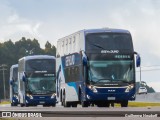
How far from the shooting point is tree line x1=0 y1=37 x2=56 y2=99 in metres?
167

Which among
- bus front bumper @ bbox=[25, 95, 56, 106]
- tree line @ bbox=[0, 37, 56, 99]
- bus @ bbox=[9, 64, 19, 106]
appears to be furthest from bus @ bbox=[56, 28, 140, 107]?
tree line @ bbox=[0, 37, 56, 99]

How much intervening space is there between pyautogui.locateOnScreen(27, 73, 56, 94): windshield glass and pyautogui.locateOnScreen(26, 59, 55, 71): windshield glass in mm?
459

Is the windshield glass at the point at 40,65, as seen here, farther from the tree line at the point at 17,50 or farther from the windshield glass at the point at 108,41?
Result: the tree line at the point at 17,50

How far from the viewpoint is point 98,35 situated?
122 feet

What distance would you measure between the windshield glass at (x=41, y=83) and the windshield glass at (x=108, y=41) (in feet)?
47.1

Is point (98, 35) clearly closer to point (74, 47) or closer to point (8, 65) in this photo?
point (74, 47)

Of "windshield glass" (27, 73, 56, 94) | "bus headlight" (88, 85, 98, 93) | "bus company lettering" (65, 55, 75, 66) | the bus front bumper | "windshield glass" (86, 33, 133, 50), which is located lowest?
the bus front bumper

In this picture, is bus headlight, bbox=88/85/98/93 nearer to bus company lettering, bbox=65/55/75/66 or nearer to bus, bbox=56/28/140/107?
bus, bbox=56/28/140/107

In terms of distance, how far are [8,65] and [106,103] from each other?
413 ft

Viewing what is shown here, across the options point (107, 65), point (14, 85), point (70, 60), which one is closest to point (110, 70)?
point (107, 65)

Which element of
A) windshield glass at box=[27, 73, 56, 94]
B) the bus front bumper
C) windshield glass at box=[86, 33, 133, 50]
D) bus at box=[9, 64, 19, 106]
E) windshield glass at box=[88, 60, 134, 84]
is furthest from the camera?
bus at box=[9, 64, 19, 106]

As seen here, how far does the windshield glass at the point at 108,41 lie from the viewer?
3697cm

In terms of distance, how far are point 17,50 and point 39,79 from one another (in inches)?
5141

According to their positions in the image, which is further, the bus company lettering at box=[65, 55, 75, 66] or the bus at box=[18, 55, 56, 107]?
the bus at box=[18, 55, 56, 107]
